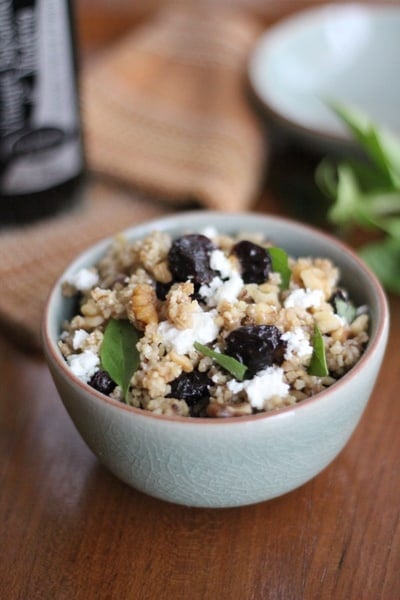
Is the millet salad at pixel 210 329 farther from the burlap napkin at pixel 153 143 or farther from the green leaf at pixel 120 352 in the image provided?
the burlap napkin at pixel 153 143

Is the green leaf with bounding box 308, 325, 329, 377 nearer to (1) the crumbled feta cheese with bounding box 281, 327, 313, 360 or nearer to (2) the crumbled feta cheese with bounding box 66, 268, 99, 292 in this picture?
(1) the crumbled feta cheese with bounding box 281, 327, 313, 360

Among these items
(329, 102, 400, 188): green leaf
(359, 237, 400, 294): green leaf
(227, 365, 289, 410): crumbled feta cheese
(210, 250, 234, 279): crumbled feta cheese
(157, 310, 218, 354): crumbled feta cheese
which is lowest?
(359, 237, 400, 294): green leaf

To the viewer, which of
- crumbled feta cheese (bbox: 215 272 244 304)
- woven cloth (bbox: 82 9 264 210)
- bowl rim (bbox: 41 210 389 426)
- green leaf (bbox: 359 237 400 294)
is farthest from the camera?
woven cloth (bbox: 82 9 264 210)

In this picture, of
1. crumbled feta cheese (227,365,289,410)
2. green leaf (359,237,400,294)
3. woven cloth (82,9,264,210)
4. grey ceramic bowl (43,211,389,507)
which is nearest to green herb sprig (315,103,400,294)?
green leaf (359,237,400,294)

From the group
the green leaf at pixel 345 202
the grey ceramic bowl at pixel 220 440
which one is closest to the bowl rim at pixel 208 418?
the grey ceramic bowl at pixel 220 440

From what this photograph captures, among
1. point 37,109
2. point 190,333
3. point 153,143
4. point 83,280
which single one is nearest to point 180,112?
point 153,143

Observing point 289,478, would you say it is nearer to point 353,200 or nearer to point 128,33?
point 353,200

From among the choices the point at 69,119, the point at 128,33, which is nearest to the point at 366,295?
the point at 69,119
